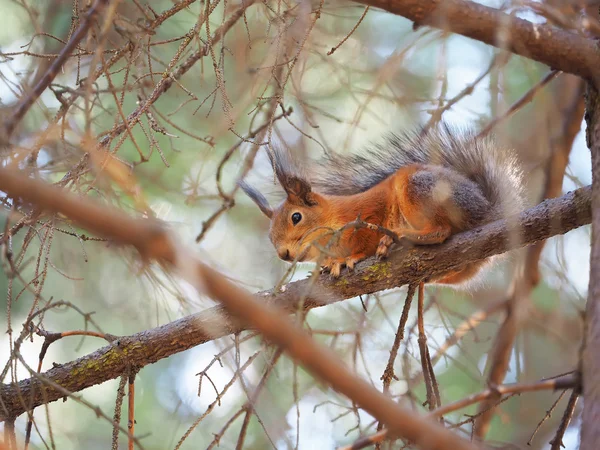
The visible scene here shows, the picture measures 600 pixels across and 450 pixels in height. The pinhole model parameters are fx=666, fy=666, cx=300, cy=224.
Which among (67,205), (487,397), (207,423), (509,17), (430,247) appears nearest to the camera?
(67,205)

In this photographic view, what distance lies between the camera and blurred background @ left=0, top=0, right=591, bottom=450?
1.46 m

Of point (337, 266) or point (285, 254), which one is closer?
point (337, 266)

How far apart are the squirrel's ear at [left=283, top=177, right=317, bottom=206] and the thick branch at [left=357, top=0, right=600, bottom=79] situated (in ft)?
3.90

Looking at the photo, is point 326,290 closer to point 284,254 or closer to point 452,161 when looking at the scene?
point 284,254

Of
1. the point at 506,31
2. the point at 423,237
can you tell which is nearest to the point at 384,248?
the point at 423,237

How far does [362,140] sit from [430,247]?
0.83 meters

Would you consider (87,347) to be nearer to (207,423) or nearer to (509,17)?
(207,423)

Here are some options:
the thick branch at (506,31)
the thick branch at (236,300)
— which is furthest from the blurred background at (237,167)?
the thick branch at (236,300)

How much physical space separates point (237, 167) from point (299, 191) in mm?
376

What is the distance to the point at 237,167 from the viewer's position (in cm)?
220

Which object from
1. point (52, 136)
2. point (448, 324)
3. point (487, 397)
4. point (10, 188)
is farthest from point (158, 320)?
point (10, 188)

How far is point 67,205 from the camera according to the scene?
0.64 meters

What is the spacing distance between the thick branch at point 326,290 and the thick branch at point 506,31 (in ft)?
1.01

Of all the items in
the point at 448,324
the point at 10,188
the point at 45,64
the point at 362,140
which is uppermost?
the point at 362,140
